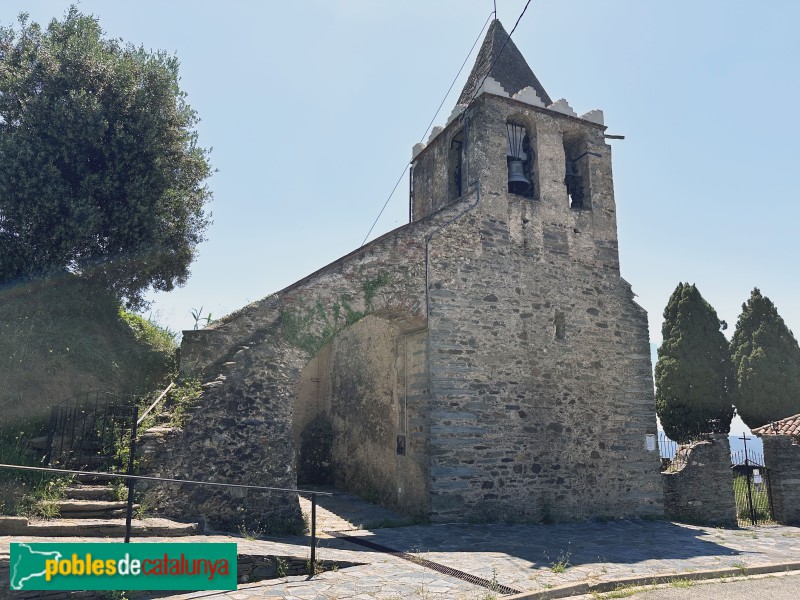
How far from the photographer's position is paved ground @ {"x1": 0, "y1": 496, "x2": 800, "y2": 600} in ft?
19.7

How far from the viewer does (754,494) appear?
1347cm

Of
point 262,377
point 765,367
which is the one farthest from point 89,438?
point 765,367

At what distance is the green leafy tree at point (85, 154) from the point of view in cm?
1100

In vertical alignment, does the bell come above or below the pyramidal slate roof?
below

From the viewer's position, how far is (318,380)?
1741 cm

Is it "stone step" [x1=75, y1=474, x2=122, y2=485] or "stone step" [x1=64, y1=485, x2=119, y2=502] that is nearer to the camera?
"stone step" [x1=64, y1=485, x2=119, y2=502]

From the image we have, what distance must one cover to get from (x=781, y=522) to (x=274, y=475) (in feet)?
38.2

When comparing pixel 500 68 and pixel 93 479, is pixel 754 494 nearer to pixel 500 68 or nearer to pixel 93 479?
pixel 500 68

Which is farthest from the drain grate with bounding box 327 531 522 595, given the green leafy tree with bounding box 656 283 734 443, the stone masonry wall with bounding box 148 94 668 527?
the green leafy tree with bounding box 656 283 734 443

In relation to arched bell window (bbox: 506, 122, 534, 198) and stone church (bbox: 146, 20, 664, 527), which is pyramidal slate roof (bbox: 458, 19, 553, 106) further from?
arched bell window (bbox: 506, 122, 534, 198)

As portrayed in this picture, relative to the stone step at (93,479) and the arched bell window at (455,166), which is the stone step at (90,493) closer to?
the stone step at (93,479)

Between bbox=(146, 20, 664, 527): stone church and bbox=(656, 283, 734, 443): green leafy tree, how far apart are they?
1091 cm

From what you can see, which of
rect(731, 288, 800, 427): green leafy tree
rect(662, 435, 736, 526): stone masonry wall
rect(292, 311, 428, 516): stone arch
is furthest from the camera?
rect(731, 288, 800, 427): green leafy tree

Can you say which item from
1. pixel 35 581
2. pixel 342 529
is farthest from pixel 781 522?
pixel 35 581
